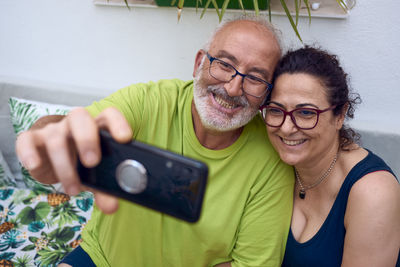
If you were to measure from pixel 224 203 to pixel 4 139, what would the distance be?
4.82 ft

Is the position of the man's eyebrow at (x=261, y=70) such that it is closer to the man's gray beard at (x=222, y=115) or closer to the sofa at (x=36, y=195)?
the man's gray beard at (x=222, y=115)

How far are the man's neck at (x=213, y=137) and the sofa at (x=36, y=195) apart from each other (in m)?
0.66

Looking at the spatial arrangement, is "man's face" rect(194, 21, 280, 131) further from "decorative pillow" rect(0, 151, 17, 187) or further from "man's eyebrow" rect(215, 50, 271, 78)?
"decorative pillow" rect(0, 151, 17, 187)

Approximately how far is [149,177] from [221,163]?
23.0 inches

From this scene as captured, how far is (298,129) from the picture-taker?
0.97 m

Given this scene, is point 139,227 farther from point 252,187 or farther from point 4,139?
point 4,139

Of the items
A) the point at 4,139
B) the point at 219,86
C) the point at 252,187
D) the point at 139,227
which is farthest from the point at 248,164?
the point at 4,139

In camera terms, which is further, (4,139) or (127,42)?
(4,139)

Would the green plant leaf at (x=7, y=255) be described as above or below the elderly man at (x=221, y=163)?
below

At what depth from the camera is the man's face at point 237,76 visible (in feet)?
3.36

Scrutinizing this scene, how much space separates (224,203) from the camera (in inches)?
42.1

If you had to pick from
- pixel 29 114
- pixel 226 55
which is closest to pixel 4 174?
pixel 29 114

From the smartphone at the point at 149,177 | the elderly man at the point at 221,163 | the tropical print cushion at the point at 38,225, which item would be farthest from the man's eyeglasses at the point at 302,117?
the tropical print cushion at the point at 38,225

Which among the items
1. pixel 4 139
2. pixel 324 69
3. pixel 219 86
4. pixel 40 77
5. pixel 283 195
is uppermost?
pixel 324 69
